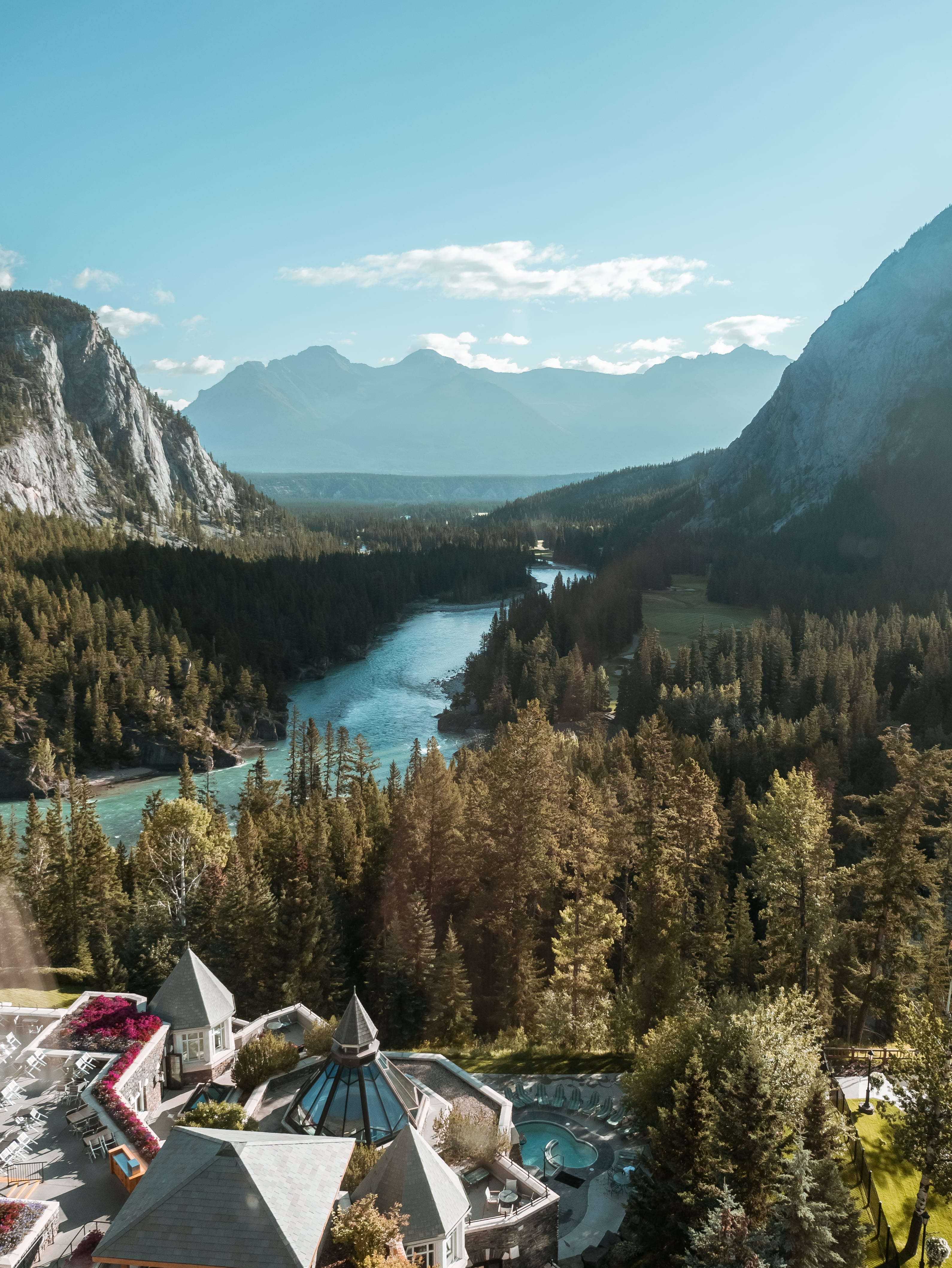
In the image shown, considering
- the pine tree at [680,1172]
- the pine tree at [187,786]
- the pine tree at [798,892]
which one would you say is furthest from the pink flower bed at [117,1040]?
the pine tree at [187,786]

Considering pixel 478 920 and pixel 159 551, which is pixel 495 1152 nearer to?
pixel 478 920

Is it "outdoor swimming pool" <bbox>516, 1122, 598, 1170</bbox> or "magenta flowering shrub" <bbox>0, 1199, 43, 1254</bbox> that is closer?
"magenta flowering shrub" <bbox>0, 1199, 43, 1254</bbox>

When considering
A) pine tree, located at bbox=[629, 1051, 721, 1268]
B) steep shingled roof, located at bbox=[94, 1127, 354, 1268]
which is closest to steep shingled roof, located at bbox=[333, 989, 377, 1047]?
steep shingled roof, located at bbox=[94, 1127, 354, 1268]

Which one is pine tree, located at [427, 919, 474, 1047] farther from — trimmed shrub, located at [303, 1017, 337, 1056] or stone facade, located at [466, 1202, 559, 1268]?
stone facade, located at [466, 1202, 559, 1268]

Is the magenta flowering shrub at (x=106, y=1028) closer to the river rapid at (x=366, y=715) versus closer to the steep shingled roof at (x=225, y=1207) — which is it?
the steep shingled roof at (x=225, y=1207)

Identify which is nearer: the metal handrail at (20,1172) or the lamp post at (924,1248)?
the lamp post at (924,1248)

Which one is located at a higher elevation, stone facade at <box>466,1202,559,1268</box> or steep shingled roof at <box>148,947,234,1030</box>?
steep shingled roof at <box>148,947,234,1030</box>

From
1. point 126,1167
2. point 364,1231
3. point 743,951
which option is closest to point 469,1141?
point 364,1231
